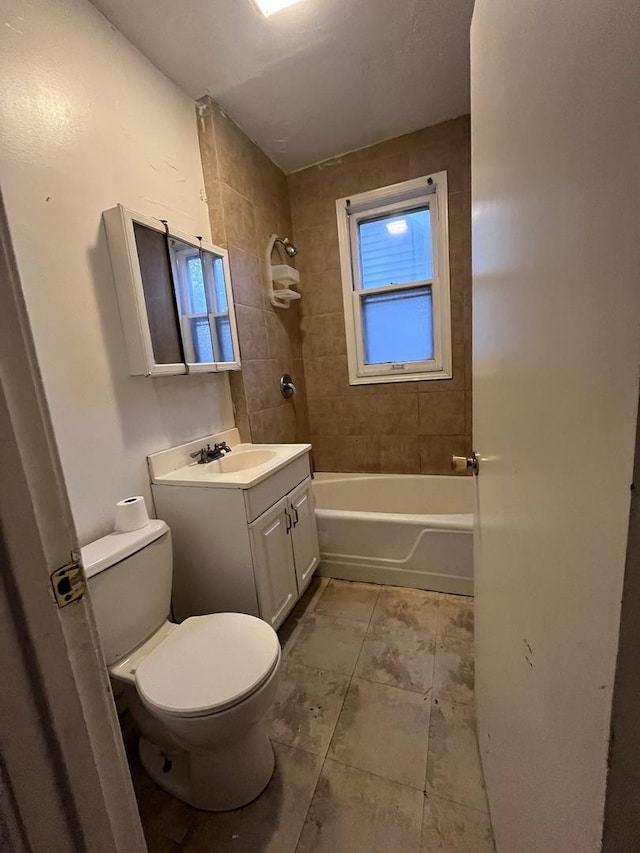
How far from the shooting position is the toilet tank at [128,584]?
1057mm

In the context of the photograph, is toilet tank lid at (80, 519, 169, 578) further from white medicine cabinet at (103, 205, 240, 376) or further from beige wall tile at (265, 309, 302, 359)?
beige wall tile at (265, 309, 302, 359)

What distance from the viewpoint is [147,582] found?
3.92ft

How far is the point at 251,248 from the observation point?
6.89 feet

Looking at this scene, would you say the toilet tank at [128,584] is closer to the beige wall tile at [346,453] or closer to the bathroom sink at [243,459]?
the bathroom sink at [243,459]

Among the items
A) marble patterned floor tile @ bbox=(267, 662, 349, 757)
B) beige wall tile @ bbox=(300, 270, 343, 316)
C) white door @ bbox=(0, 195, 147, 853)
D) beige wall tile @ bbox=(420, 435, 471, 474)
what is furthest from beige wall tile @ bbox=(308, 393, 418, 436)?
white door @ bbox=(0, 195, 147, 853)

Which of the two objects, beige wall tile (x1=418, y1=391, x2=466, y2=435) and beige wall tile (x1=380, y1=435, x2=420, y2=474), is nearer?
beige wall tile (x1=418, y1=391, x2=466, y2=435)

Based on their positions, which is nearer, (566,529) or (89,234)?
(566,529)

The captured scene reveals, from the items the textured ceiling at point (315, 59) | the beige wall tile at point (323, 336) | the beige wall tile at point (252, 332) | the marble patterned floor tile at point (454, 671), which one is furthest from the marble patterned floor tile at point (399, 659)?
the textured ceiling at point (315, 59)

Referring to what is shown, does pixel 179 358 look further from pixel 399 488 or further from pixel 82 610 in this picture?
pixel 399 488

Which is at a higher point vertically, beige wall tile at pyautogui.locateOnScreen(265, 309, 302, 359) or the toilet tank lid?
beige wall tile at pyautogui.locateOnScreen(265, 309, 302, 359)

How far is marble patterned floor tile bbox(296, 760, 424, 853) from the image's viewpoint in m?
0.94

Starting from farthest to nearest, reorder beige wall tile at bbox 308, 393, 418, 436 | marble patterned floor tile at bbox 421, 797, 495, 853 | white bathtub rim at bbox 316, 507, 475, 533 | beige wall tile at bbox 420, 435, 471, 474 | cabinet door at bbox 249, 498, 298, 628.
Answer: beige wall tile at bbox 308, 393, 418, 436, beige wall tile at bbox 420, 435, 471, 474, white bathtub rim at bbox 316, 507, 475, 533, cabinet door at bbox 249, 498, 298, 628, marble patterned floor tile at bbox 421, 797, 495, 853

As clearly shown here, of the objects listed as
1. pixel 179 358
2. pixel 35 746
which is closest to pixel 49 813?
pixel 35 746

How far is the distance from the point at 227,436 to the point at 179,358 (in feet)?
1.76
